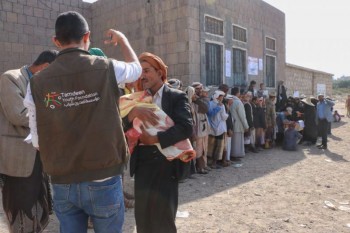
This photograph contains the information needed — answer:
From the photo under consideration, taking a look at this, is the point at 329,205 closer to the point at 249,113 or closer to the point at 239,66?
the point at 249,113

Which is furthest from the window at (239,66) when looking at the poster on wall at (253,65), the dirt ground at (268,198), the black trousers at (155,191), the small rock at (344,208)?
the black trousers at (155,191)

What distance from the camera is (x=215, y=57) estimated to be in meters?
9.72

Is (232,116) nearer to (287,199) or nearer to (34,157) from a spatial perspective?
(287,199)

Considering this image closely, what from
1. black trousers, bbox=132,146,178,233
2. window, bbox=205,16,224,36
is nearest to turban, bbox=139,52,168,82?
black trousers, bbox=132,146,178,233

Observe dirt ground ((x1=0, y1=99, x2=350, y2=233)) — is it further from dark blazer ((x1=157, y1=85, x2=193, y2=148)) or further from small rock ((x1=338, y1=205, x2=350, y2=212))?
dark blazer ((x1=157, y1=85, x2=193, y2=148))

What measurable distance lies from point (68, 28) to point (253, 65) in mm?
10749

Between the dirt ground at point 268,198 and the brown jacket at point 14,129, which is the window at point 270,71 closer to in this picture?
the dirt ground at point 268,198

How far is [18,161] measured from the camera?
289cm

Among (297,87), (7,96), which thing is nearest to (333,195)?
(7,96)

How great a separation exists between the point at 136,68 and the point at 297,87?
17.4 metres

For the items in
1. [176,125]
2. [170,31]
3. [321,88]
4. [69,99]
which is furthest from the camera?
[321,88]

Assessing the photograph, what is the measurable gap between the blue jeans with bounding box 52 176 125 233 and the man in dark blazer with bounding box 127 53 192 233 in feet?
2.36

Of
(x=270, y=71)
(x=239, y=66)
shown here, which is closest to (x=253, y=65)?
(x=239, y=66)

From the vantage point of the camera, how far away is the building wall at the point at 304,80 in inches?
655
